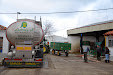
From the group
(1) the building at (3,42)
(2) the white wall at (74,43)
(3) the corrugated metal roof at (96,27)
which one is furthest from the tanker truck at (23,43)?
(2) the white wall at (74,43)

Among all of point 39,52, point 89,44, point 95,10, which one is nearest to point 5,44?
point 39,52

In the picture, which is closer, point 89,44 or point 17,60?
point 17,60

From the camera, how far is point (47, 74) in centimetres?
665

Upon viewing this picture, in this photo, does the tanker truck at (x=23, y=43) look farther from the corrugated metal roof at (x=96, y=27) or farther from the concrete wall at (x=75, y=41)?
the concrete wall at (x=75, y=41)

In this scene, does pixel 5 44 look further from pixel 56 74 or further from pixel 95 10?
pixel 95 10

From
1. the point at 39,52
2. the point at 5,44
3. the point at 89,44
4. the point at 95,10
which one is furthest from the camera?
the point at 89,44

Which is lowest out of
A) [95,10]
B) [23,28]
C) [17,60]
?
[17,60]

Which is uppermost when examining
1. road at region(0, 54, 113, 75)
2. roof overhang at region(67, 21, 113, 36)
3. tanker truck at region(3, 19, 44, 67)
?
roof overhang at region(67, 21, 113, 36)

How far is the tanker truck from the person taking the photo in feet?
24.9

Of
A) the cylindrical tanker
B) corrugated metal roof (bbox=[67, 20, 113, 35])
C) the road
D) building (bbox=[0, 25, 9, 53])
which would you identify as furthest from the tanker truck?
corrugated metal roof (bbox=[67, 20, 113, 35])

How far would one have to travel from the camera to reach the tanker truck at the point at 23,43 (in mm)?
7602

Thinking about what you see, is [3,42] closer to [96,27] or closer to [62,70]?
[62,70]

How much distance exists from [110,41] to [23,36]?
9.71m

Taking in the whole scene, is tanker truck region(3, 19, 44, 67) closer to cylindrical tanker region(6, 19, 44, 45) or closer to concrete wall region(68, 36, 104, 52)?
cylindrical tanker region(6, 19, 44, 45)
